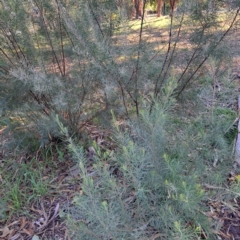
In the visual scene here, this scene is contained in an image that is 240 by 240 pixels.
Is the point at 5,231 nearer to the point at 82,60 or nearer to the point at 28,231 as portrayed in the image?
the point at 28,231

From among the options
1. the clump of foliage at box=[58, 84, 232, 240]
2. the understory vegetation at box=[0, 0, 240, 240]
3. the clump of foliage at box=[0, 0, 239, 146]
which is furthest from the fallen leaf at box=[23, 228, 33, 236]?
the clump of foliage at box=[0, 0, 239, 146]

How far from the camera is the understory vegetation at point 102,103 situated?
1.69m

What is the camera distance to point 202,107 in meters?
2.49

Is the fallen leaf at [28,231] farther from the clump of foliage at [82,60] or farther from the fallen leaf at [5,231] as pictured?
the clump of foliage at [82,60]

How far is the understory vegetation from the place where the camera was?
1.69 meters

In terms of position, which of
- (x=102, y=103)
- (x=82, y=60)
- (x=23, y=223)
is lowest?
(x=23, y=223)

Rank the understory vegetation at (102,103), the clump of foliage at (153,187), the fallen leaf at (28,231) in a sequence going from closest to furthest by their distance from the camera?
the clump of foliage at (153,187) < the understory vegetation at (102,103) < the fallen leaf at (28,231)

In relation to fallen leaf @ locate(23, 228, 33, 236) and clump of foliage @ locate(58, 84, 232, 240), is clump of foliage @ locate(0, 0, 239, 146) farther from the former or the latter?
fallen leaf @ locate(23, 228, 33, 236)

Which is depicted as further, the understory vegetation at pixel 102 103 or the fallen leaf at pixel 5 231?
the fallen leaf at pixel 5 231

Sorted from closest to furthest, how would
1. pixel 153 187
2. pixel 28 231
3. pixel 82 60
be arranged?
pixel 153 187 < pixel 28 231 < pixel 82 60

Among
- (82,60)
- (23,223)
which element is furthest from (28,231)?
(82,60)

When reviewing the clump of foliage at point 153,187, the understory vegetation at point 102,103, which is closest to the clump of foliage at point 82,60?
the understory vegetation at point 102,103

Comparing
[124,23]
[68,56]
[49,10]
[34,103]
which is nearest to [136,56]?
[124,23]

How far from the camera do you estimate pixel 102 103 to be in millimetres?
2395
